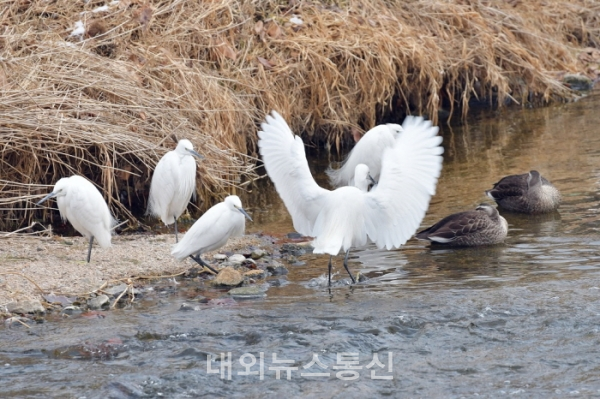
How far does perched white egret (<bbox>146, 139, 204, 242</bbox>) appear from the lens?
7617 mm

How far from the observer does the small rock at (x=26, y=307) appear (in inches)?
228

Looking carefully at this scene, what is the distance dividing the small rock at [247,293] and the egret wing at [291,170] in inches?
25.4

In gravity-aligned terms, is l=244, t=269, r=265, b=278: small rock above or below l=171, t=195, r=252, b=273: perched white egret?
below

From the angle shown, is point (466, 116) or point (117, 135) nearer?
point (117, 135)

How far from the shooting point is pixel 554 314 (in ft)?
18.0

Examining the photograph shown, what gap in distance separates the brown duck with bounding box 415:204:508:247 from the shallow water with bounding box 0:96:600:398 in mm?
118

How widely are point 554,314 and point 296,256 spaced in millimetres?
2558

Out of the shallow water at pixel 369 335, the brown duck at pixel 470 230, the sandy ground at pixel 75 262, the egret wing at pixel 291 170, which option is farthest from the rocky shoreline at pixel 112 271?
the brown duck at pixel 470 230

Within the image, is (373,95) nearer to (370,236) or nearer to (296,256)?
(296,256)

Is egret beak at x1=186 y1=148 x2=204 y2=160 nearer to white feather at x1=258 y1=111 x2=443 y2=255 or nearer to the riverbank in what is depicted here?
the riverbank

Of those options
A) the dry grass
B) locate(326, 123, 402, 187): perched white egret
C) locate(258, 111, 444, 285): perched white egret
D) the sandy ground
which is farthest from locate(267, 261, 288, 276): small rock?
locate(326, 123, 402, 187): perched white egret

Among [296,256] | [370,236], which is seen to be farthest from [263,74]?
[370,236]

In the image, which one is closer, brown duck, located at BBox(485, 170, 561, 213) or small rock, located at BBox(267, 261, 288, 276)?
small rock, located at BBox(267, 261, 288, 276)

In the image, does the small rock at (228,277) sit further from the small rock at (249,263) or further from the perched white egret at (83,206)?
the perched white egret at (83,206)
